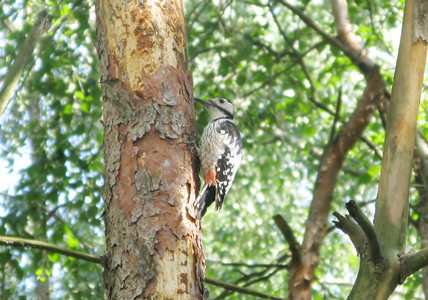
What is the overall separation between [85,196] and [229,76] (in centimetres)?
233

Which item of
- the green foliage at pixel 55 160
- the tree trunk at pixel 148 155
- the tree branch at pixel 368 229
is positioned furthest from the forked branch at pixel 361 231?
the green foliage at pixel 55 160

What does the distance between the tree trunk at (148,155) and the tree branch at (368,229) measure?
2.71 feet

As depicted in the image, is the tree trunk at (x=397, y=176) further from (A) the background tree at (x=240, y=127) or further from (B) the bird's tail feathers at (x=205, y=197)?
(B) the bird's tail feathers at (x=205, y=197)

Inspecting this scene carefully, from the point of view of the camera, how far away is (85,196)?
479cm

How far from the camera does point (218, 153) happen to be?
13.6 ft

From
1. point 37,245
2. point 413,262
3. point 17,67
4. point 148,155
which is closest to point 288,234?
point 148,155

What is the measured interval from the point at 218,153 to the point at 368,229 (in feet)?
7.33

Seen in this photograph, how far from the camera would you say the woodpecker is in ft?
12.5

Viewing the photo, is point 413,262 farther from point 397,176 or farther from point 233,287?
point 233,287

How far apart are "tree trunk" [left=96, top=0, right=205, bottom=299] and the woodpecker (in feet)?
1.50

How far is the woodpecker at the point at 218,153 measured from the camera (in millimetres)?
3801

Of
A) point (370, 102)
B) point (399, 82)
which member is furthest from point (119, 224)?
point (370, 102)

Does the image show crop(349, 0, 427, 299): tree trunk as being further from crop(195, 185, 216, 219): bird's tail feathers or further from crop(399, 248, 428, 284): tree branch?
crop(195, 185, 216, 219): bird's tail feathers

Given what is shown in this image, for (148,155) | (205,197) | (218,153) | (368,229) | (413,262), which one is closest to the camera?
(368,229)
